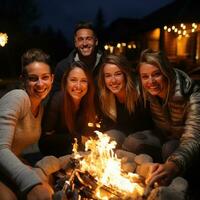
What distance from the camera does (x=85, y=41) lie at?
715 centimetres

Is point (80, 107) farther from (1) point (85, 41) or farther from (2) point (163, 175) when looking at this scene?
(2) point (163, 175)

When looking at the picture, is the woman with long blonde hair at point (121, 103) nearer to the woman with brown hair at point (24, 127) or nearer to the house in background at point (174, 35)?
the woman with brown hair at point (24, 127)

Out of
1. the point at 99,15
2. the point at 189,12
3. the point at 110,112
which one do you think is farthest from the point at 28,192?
the point at 99,15

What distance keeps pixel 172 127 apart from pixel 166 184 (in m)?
1.41

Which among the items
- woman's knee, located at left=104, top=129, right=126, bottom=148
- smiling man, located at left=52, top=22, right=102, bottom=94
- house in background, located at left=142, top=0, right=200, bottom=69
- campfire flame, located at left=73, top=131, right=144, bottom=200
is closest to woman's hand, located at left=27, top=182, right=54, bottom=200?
campfire flame, located at left=73, top=131, right=144, bottom=200

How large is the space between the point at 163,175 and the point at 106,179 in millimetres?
643

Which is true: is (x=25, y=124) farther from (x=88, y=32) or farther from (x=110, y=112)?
(x=88, y=32)

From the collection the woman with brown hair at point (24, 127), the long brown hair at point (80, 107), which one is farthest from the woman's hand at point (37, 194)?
the long brown hair at point (80, 107)

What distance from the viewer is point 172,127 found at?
17.1 ft

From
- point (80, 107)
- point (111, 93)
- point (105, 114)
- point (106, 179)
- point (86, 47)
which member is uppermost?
point (86, 47)

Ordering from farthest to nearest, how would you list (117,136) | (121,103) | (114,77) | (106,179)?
1. (121,103)
2. (117,136)
3. (114,77)
4. (106,179)

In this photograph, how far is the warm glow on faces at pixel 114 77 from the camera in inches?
222

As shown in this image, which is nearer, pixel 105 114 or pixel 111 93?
pixel 111 93

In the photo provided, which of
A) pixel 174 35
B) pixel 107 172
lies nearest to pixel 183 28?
pixel 174 35
